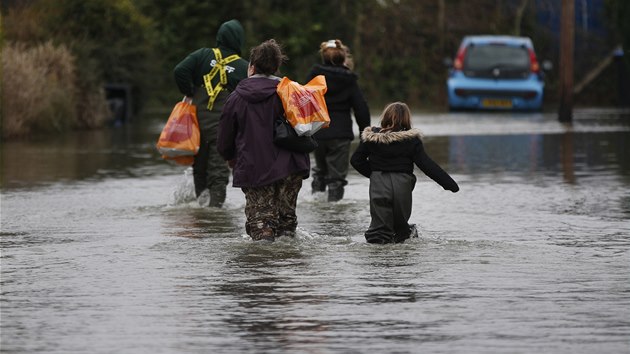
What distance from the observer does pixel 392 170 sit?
1180 centimetres

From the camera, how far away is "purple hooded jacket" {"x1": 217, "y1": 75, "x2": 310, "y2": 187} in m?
11.7

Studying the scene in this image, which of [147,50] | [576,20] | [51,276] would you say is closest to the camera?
[51,276]

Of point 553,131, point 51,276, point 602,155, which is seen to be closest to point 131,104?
point 553,131

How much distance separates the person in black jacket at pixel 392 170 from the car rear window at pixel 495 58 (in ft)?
80.3

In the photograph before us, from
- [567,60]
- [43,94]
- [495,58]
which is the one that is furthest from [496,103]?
[43,94]

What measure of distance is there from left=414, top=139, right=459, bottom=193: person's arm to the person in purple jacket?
78 centimetres

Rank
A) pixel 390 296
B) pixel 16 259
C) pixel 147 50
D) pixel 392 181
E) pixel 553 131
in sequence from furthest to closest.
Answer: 1. pixel 147 50
2. pixel 553 131
3. pixel 392 181
4. pixel 16 259
5. pixel 390 296

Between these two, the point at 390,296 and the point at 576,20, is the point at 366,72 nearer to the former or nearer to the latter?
the point at 576,20

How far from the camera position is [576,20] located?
144ft

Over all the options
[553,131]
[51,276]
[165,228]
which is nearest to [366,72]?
[553,131]

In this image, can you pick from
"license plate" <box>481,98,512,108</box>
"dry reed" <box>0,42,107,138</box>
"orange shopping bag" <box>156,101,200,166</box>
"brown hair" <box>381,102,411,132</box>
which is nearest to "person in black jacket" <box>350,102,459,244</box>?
"brown hair" <box>381,102,411,132</box>

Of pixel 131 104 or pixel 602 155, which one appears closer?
pixel 602 155

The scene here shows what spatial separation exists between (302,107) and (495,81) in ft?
80.8

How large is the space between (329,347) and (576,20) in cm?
3736
